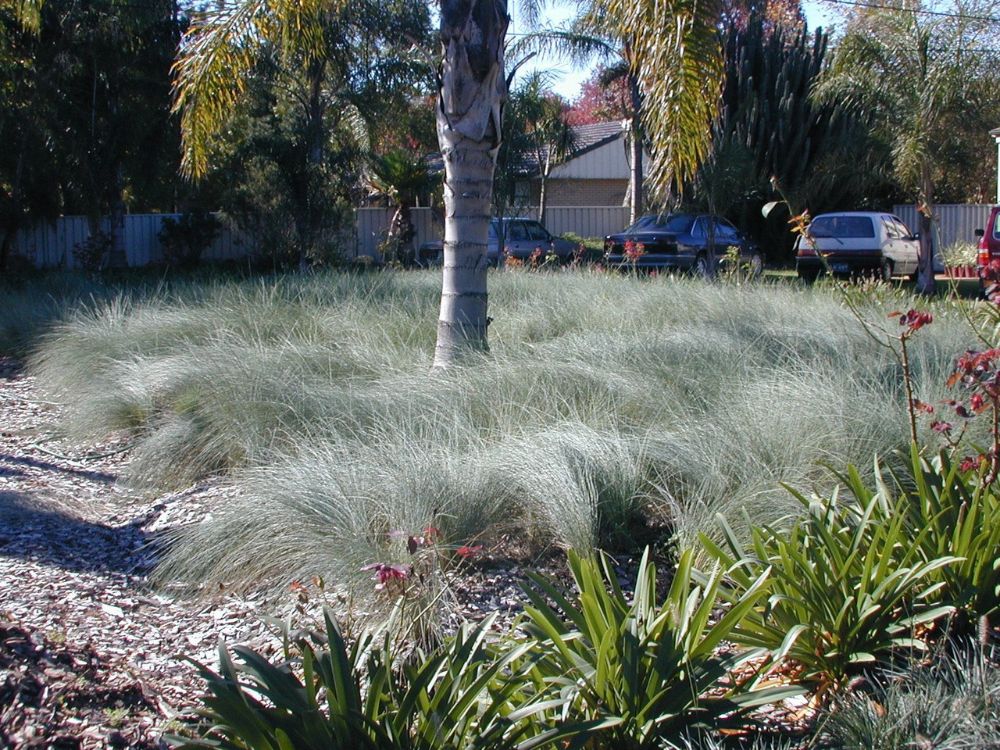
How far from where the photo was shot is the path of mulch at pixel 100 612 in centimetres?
342

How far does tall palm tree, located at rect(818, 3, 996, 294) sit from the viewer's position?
19.8m

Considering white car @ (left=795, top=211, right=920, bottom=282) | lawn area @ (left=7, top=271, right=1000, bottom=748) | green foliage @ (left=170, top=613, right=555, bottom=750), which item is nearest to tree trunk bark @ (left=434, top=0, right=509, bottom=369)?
lawn area @ (left=7, top=271, right=1000, bottom=748)

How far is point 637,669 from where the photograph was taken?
9.98ft

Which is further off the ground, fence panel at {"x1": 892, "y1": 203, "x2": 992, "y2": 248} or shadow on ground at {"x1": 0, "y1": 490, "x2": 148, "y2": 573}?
fence panel at {"x1": 892, "y1": 203, "x2": 992, "y2": 248}

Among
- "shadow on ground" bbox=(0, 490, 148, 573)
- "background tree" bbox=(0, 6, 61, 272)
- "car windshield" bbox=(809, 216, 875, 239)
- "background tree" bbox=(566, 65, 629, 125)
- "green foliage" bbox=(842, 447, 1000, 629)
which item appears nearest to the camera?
"green foliage" bbox=(842, 447, 1000, 629)

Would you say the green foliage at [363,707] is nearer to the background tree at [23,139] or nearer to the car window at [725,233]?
the background tree at [23,139]

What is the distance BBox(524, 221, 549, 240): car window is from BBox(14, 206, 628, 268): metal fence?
3.69 metres

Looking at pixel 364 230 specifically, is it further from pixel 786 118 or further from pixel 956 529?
pixel 956 529

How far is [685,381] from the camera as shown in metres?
6.50

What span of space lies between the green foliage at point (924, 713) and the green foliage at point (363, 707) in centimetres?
89

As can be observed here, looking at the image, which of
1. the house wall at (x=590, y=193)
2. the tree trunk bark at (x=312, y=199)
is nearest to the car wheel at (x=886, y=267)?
the tree trunk bark at (x=312, y=199)

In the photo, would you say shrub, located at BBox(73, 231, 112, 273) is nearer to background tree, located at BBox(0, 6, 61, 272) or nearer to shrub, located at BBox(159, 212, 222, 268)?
background tree, located at BBox(0, 6, 61, 272)

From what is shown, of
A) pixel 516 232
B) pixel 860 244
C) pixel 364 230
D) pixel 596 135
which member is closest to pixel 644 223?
pixel 516 232

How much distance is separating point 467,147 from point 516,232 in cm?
1866
